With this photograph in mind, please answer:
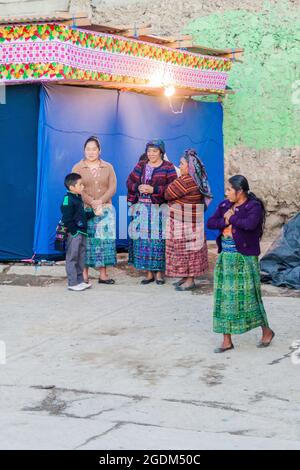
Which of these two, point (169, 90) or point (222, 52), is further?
point (222, 52)

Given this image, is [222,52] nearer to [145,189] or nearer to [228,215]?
[145,189]

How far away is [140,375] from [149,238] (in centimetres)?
380

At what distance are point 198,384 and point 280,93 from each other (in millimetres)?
7838

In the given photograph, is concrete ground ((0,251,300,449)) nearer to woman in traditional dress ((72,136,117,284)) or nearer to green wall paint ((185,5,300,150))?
woman in traditional dress ((72,136,117,284))

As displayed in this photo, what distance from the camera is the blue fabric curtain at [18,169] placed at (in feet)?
37.5

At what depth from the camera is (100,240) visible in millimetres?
10547

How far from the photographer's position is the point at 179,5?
14.1 m

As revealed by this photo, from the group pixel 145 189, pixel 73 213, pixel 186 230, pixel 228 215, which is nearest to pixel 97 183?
pixel 145 189

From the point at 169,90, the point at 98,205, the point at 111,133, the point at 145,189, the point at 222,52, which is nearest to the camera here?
the point at 145,189

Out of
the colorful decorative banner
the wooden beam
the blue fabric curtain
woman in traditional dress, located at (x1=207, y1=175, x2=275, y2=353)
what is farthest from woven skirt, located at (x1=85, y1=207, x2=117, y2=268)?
the wooden beam

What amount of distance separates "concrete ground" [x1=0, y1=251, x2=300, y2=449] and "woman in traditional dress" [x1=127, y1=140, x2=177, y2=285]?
1.87 feet

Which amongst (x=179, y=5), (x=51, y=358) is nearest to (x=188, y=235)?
(x=51, y=358)

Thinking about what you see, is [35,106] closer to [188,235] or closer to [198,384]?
[188,235]

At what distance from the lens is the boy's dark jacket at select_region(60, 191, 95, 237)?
393 inches
